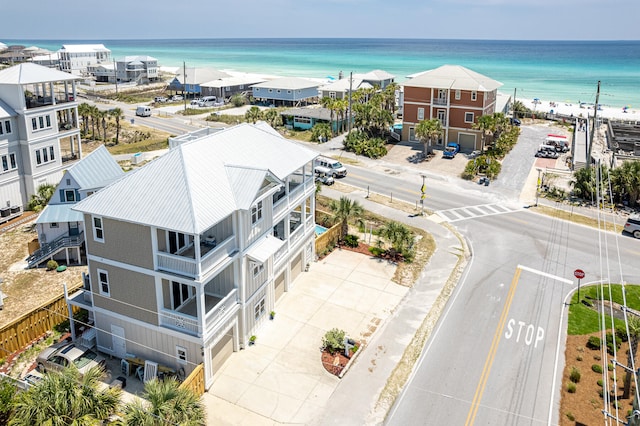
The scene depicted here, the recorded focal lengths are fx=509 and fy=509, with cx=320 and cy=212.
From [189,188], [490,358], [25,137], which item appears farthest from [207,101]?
[490,358]

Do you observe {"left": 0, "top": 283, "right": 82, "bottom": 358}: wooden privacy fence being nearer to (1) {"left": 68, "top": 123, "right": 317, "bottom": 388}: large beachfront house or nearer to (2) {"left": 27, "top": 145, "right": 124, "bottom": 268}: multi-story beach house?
(1) {"left": 68, "top": 123, "right": 317, "bottom": 388}: large beachfront house

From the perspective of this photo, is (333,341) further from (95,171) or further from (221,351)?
(95,171)

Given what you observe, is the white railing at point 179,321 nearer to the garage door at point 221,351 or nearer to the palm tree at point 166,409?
the garage door at point 221,351

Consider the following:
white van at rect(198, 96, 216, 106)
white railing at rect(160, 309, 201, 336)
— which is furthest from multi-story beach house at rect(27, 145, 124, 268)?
white van at rect(198, 96, 216, 106)

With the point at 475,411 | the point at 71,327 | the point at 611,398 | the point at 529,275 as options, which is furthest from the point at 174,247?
the point at 529,275

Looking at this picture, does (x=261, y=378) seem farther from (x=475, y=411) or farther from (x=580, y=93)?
(x=580, y=93)

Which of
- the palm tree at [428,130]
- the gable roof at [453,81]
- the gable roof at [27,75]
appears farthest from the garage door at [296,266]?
the gable roof at [453,81]

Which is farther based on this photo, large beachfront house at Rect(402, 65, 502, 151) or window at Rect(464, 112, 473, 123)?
window at Rect(464, 112, 473, 123)
